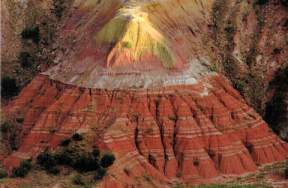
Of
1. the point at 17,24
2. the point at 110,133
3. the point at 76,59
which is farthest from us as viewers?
the point at 17,24

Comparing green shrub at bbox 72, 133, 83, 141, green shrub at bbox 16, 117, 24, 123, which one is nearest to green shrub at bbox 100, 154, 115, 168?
→ green shrub at bbox 72, 133, 83, 141

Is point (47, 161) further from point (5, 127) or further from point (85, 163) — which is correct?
point (5, 127)

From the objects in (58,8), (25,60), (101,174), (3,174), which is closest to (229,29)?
(58,8)

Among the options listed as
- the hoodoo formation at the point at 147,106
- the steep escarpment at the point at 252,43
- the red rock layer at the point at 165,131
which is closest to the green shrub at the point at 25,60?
the hoodoo formation at the point at 147,106

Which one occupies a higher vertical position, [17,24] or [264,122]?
[17,24]

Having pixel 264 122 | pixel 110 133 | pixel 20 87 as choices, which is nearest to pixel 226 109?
pixel 264 122

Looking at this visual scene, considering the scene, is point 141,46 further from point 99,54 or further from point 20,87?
point 20,87
